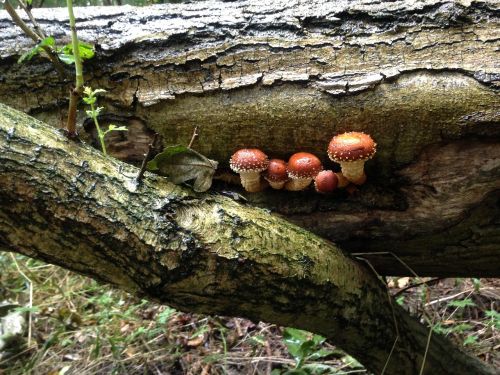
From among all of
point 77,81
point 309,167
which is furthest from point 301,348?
point 77,81

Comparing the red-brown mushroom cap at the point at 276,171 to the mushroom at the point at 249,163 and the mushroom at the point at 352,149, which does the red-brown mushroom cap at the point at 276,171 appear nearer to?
the mushroom at the point at 249,163

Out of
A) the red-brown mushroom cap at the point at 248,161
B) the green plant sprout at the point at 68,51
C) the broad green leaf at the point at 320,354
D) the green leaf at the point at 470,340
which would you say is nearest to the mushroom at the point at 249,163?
the red-brown mushroom cap at the point at 248,161

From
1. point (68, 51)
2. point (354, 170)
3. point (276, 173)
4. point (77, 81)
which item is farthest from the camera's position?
point (276, 173)

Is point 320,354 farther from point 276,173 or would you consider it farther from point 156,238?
point 156,238

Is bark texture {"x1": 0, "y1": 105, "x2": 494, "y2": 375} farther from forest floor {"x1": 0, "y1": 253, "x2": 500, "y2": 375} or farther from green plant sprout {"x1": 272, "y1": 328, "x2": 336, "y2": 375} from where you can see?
forest floor {"x1": 0, "y1": 253, "x2": 500, "y2": 375}

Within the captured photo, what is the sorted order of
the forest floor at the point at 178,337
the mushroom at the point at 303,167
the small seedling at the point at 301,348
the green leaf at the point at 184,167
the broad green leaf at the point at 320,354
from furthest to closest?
the forest floor at the point at 178,337 → the broad green leaf at the point at 320,354 → the small seedling at the point at 301,348 → the mushroom at the point at 303,167 → the green leaf at the point at 184,167

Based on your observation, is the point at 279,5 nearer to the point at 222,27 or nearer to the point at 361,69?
the point at 222,27

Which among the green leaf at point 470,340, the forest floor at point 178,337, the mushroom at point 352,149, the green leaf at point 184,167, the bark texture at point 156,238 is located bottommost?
the forest floor at point 178,337
